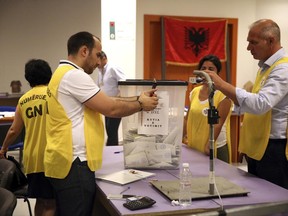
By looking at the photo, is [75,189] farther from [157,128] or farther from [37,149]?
[37,149]

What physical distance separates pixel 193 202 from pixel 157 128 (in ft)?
1.75

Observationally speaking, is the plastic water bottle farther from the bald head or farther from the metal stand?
the bald head

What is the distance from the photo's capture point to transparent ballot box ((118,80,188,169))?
6.51 ft

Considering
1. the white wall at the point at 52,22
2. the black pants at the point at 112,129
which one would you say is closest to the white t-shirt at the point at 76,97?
the black pants at the point at 112,129

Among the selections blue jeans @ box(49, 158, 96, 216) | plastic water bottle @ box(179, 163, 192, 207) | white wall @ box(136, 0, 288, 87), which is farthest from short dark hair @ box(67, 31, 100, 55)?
white wall @ box(136, 0, 288, 87)

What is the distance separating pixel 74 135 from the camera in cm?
179

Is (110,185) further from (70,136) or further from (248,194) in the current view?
(248,194)

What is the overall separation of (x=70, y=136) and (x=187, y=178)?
1.95ft

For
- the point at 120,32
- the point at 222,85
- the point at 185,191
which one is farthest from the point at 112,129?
the point at 185,191

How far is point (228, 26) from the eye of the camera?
6.50 m

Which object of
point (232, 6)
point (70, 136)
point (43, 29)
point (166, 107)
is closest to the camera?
point (70, 136)

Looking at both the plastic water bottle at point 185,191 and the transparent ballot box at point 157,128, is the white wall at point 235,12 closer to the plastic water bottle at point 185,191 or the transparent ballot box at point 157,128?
the transparent ballot box at point 157,128

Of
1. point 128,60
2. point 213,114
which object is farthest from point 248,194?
point 128,60

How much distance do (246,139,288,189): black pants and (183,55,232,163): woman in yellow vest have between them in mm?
500
